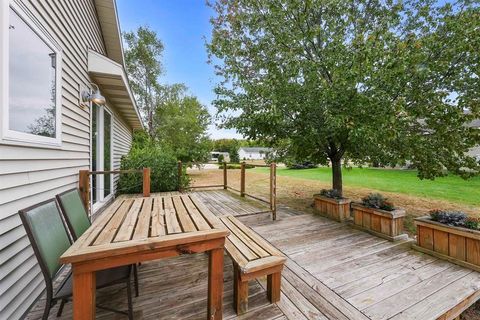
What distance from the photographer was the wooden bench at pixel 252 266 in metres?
1.90

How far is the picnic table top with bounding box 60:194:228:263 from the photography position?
1341 millimetres

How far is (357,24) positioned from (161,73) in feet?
48.2

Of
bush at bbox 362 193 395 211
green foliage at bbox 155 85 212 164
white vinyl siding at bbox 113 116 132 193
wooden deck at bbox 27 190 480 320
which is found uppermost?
green foliage at bbox 155 85 212 164

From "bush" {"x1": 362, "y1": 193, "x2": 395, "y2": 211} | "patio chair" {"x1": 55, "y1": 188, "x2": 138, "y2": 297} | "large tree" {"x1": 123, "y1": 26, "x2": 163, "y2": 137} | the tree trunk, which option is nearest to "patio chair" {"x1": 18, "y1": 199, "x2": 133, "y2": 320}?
"patio chair" {"x1": 55, "y1": 188, "x2": 138, "y2": 297}

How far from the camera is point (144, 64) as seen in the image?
51.4ft

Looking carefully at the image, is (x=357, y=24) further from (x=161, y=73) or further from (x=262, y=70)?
(x=161, y=73)

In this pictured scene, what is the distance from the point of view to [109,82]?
448cm

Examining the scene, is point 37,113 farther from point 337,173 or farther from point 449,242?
point 337,173

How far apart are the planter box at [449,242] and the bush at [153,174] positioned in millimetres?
5837

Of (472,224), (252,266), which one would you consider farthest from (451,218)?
(252,266)

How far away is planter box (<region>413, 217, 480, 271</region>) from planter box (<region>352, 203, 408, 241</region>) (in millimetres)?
314

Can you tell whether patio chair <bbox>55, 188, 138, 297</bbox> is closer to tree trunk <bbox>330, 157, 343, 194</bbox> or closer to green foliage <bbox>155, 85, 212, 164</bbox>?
tree trunk <bbox>330, 157, 343, 194</bbox>

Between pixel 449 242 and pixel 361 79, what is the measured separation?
9.25 feet

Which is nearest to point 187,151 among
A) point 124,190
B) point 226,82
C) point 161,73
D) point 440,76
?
point 161,73
